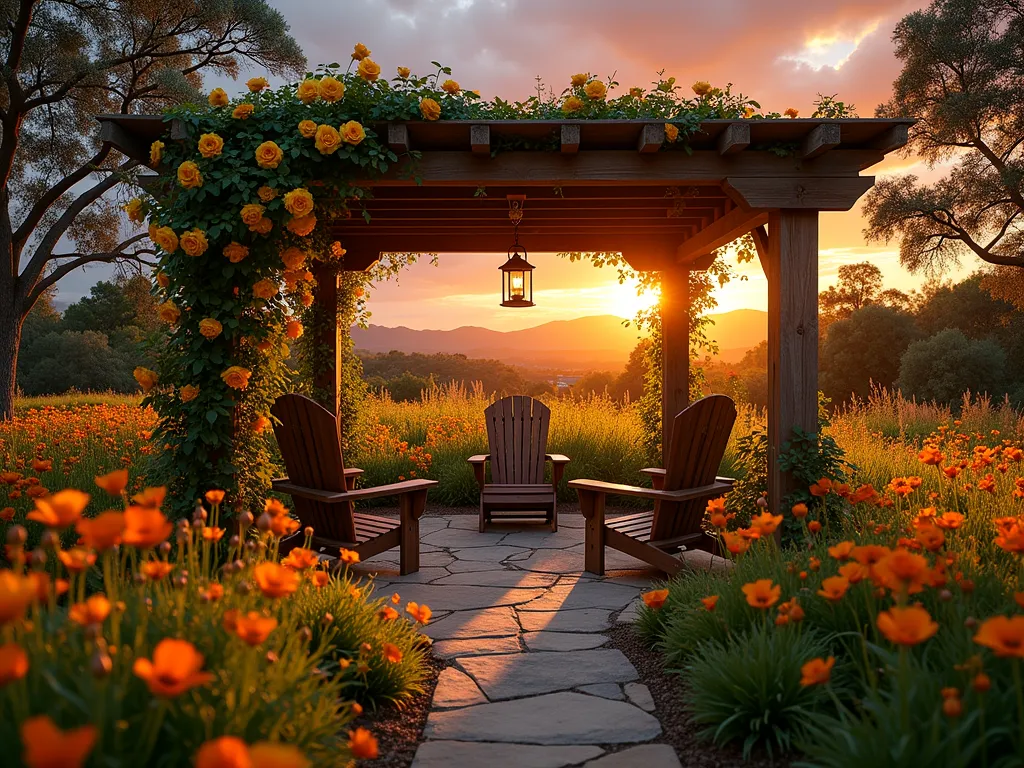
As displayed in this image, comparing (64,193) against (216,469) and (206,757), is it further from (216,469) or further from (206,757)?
(206,757)

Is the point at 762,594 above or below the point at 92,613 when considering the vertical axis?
below

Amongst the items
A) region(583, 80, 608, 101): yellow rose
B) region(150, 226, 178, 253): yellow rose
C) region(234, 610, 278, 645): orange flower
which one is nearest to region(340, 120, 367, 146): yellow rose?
region(150, 226, 178, 253): yellow rose

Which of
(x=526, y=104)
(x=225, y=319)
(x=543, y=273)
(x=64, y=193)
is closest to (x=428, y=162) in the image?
(x=526, y=104)

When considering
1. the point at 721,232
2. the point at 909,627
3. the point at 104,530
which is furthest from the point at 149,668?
the point at 721,232

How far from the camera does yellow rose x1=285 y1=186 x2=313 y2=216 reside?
3891 millimetres

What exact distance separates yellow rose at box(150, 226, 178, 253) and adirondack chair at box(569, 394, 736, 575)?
251 cm

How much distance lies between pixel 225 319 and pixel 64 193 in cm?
1176

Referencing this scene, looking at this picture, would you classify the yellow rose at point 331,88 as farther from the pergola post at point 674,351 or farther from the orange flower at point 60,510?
the pergola post at point 674,351

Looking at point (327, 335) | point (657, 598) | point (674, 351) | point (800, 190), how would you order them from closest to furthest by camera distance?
1. point (657, 598)
2. point (800, 190)
3. point (327, 335)
4. point (674, 351)

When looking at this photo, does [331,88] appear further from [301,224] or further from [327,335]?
[327,335]

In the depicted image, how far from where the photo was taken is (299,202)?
3910mm

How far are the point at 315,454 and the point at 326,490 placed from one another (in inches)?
8.1

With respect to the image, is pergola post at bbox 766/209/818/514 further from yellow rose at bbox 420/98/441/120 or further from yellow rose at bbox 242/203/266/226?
yellow rose at bbox 242/203/266/226

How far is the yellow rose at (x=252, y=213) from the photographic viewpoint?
387 centimetres
